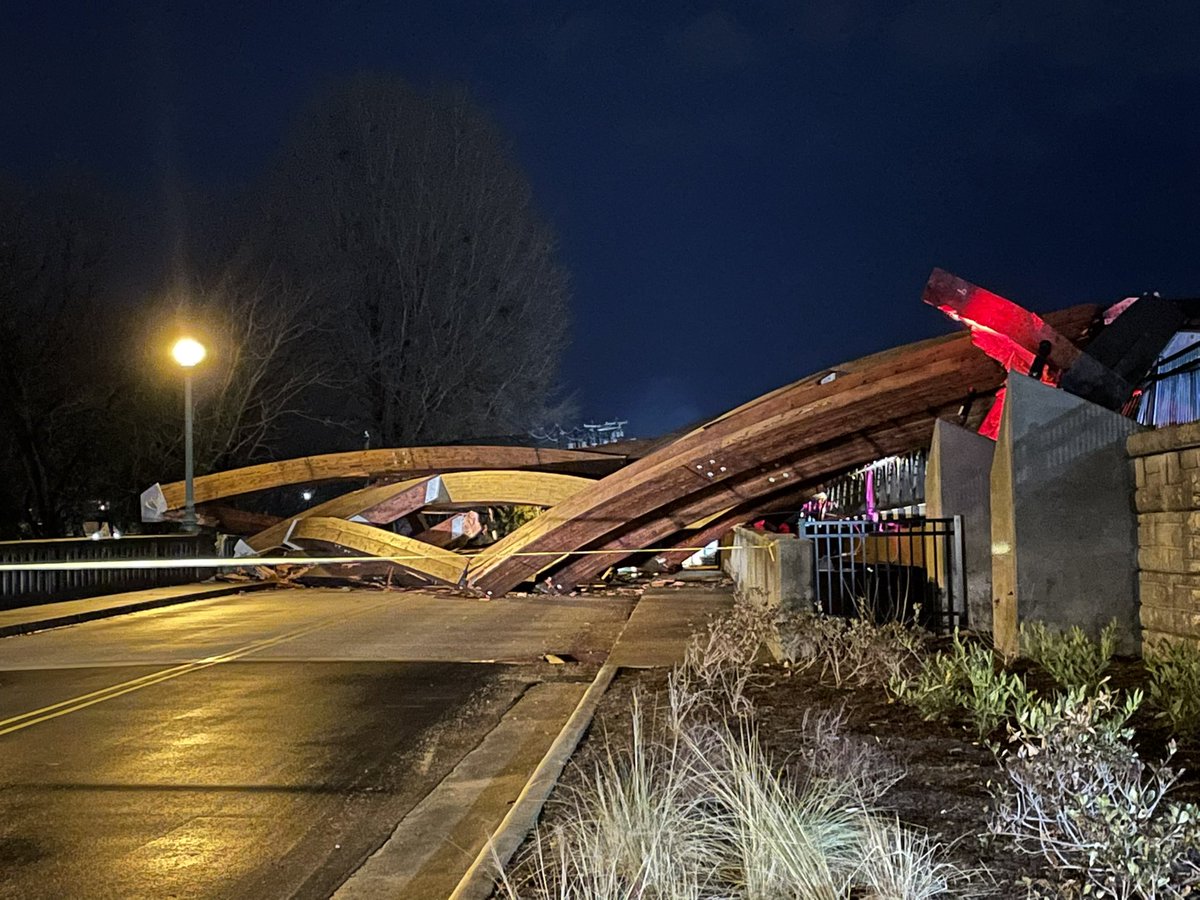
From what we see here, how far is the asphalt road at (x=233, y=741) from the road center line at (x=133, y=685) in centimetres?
3

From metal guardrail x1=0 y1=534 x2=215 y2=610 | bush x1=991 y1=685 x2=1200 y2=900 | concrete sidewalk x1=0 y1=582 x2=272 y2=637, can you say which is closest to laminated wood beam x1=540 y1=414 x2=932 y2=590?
concrete sidewalk x1=0 y1=582 x2=272 y2=637

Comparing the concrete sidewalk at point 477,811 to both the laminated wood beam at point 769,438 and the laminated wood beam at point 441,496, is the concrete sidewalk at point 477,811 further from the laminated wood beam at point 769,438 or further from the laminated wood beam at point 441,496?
the laminated wood beam at point 441,496

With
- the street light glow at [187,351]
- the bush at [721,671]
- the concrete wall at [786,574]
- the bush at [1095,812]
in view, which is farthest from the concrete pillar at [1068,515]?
Answer: the street light glow at [187,351]

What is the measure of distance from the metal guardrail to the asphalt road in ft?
11.1

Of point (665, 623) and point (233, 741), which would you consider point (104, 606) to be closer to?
point (665, 623)

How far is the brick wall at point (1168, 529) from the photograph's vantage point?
862 centimetres

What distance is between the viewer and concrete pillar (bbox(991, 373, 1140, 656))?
9.92 metres

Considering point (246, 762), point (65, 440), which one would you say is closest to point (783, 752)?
point (246, 762)

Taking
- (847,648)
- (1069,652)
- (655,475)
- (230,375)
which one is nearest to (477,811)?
(847,648)

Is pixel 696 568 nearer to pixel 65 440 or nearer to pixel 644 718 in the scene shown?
pixel 65 440

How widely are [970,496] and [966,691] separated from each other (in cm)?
547

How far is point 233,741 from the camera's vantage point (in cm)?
855

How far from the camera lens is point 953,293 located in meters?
14.3

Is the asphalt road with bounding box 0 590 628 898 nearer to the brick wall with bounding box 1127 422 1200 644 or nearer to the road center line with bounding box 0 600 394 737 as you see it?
the road center line with bounding box 0 600 394 737
